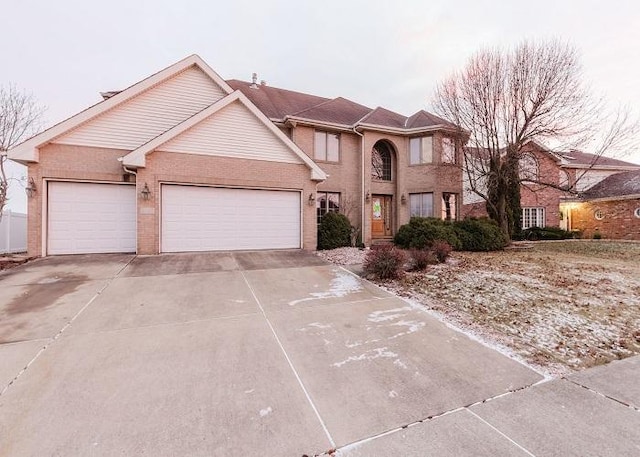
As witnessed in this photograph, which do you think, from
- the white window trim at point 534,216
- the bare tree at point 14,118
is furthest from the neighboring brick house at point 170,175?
the white window trim at point 534,216

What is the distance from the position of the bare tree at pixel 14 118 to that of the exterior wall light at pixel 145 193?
770 cm

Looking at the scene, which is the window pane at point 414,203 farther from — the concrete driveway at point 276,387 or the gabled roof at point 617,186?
the gabled roof at point 617,186

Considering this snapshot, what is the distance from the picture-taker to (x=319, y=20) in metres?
14.7

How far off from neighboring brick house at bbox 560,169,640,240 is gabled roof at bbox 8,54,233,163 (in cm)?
2348

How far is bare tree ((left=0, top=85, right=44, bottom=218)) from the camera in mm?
12188

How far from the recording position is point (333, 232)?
12.2m

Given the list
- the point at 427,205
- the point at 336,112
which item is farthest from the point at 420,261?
the point at 336,112

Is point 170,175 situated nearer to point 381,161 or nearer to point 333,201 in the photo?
point 333,201

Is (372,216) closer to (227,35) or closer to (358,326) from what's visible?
(358,326)

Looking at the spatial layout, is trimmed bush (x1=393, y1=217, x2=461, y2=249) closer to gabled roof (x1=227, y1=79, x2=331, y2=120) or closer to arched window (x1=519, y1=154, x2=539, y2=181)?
arched window (x1=519, y1=154, x2=539, y2=181)

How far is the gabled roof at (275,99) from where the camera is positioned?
49.5 feet

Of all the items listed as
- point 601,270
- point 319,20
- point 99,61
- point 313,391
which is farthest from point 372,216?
point 99,61

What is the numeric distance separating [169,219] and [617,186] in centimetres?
2941

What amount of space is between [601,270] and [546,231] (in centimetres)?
1290
